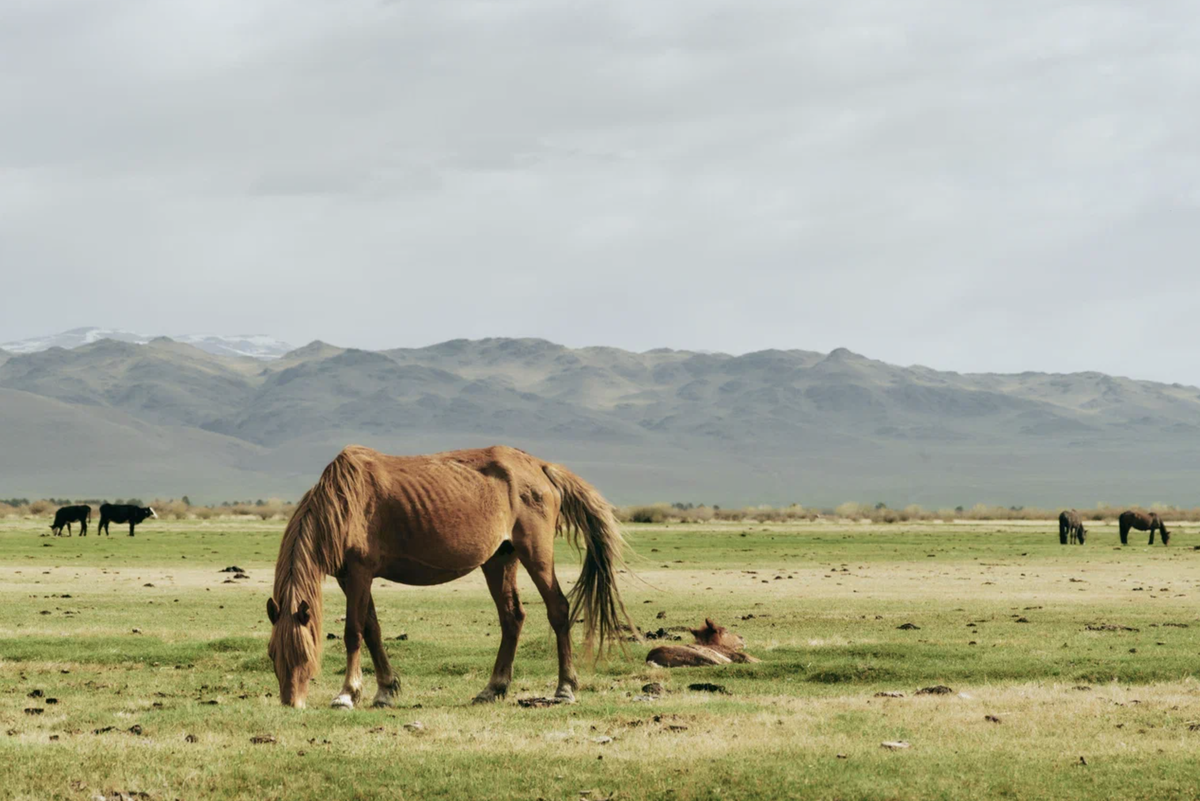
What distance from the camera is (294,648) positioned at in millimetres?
13875

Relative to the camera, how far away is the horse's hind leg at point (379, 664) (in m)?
14.8

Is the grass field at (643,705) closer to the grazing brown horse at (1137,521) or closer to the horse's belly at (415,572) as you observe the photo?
the horse's belly at (415,572)

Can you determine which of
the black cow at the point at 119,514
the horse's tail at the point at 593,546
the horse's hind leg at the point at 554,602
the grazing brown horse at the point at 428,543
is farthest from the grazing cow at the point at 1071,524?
the horse's hind leg at the point at 554,602

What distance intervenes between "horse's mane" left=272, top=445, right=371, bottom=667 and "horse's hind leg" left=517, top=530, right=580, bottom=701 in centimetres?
208

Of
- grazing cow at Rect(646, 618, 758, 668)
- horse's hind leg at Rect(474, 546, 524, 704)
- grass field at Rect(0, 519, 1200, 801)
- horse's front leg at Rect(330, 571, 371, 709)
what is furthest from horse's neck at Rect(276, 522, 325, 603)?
grazing cow at Rect(646, 618, 758, 668)

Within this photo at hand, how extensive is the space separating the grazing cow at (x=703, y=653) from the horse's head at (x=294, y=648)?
21.6 ft

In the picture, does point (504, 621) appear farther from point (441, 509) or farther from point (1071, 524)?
point (1071, 524)

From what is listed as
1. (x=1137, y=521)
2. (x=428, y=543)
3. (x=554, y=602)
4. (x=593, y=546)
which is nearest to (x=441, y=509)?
(x=428, y=543)

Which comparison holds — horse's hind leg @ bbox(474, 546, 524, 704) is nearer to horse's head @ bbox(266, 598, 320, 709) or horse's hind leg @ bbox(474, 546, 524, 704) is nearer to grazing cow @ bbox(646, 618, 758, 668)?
horse's head @ bbox(266, 598, 320, 709)

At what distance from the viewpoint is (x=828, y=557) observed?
53938mm

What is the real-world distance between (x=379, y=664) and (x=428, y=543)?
4.97 feet

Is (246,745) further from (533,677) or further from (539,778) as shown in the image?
(533,677)

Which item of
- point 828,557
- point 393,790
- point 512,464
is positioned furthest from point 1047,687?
point 828,557

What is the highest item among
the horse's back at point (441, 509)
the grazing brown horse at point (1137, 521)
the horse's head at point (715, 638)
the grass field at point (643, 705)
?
the horse's back at point (441, 509)
